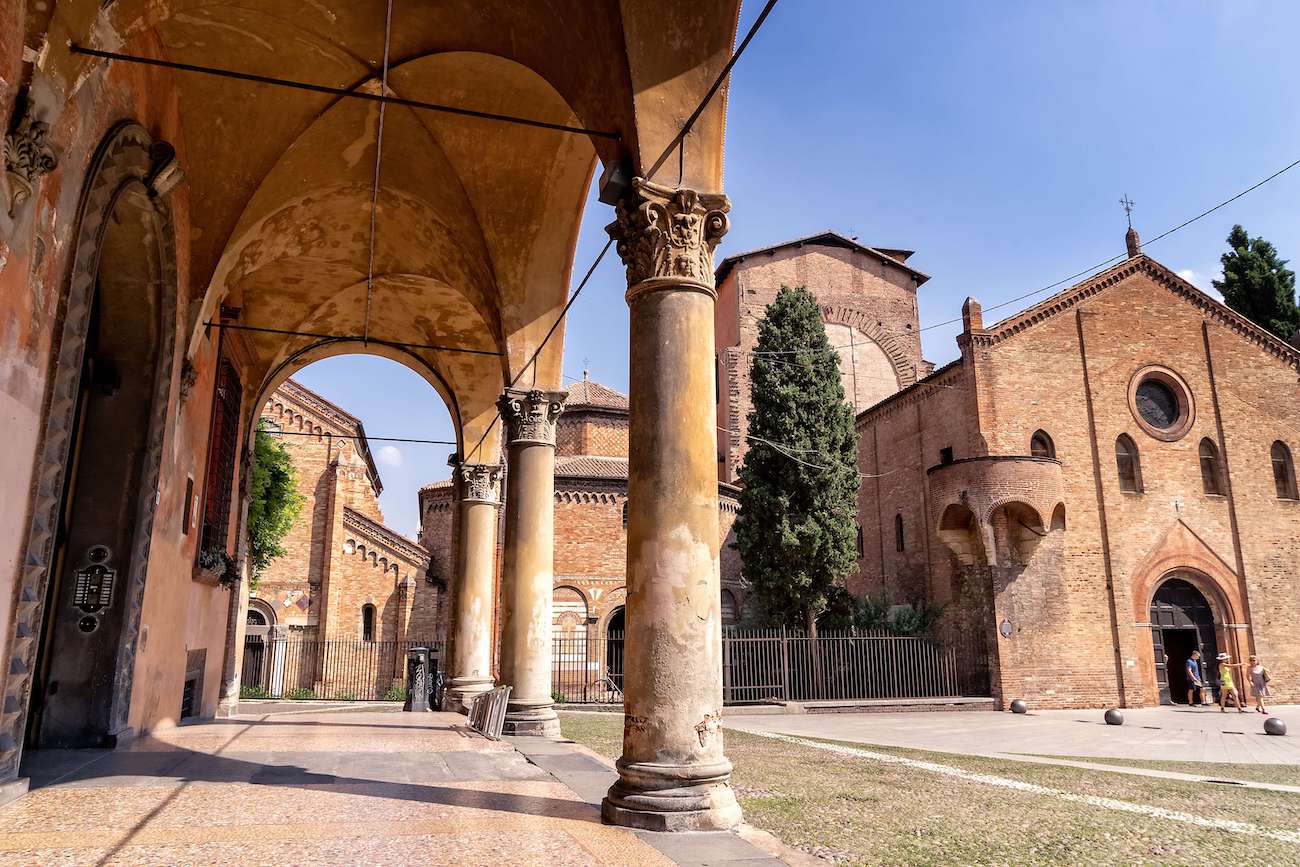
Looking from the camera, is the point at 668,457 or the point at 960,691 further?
the point at 960,691

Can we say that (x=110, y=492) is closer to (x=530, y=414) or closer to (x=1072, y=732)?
(x=530, y=414)

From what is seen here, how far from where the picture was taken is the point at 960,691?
20.3 meters

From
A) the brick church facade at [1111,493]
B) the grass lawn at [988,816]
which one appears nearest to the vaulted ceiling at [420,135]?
the grass lawn at [988,816]

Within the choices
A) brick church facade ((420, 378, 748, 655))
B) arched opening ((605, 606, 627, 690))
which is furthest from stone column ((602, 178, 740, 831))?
arched opening ((605, 606, 627, 690))

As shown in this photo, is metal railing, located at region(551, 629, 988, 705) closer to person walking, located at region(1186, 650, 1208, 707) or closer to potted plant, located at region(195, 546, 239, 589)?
person walking, located at region(1186, 650, 1208, 707)

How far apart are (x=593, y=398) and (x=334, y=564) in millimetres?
11308

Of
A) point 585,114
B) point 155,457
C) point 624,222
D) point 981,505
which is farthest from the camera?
point 981,505

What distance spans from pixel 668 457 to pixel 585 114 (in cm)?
283

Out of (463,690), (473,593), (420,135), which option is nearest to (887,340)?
(473,593)

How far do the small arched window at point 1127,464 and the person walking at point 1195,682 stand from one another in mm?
4150

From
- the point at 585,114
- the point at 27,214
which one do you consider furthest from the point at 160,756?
the point at 585,114

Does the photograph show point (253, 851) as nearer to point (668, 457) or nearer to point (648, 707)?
point (648, 707)

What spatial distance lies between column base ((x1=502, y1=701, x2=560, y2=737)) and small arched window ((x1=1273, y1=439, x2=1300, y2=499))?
73.2 ft

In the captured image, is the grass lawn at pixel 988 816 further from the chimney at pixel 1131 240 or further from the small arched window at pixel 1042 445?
the chimney at pixel 1131 240
